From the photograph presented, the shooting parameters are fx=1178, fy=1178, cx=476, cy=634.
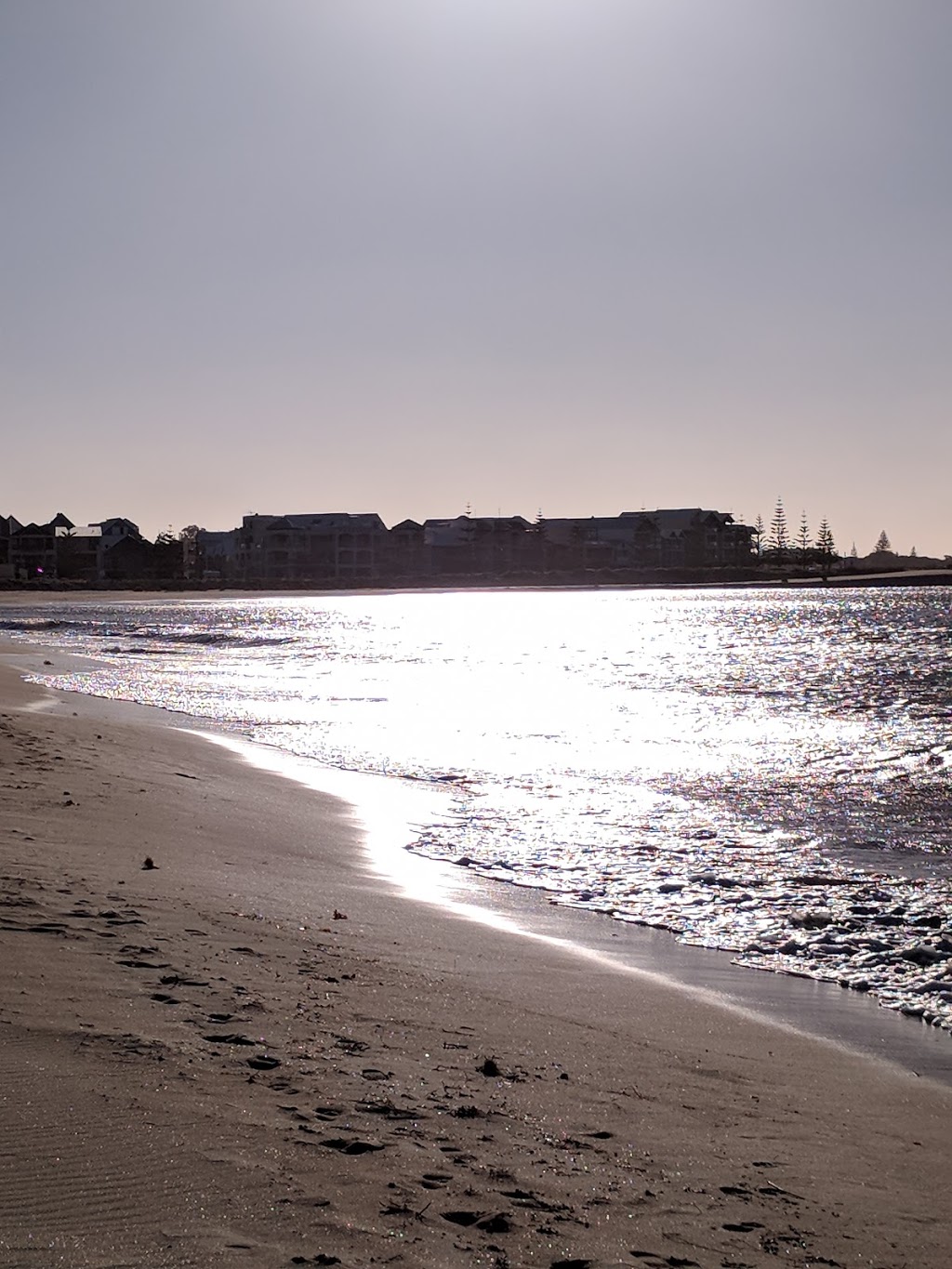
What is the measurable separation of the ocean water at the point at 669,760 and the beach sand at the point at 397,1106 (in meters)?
2.25

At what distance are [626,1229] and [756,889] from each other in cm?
727

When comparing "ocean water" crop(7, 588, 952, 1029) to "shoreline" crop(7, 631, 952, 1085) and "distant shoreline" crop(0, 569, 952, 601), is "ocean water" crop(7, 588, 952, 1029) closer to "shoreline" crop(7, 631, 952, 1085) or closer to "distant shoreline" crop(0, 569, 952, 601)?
"shoreline" crop(7, 631, 952, 1085)

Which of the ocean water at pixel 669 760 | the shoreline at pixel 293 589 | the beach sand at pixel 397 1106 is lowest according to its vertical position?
the ocean water at pixel 669 760

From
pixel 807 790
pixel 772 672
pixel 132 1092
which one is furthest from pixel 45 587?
pixel 132 1092

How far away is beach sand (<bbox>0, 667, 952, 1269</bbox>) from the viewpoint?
3.91 m

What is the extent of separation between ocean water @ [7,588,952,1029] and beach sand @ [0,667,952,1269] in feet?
7.39

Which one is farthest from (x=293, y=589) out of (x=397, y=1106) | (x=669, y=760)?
(x=397, y=1106)

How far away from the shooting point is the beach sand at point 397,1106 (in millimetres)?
3914

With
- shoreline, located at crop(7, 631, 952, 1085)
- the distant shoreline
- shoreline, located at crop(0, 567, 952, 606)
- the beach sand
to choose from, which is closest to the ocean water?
shoreline, located at crop(7, 631, 952, 1085)

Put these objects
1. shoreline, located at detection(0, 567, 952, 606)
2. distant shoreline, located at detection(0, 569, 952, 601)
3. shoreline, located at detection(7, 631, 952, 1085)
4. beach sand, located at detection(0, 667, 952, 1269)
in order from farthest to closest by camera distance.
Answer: distant shoreline, located at detection(0, 569, 952, 601) < shoreline, located at detection(0, 567, 952, 606) < shoreline, located at detection(7, 631, 952, 1085) < beach sand, located at detection(0, 667, 952, 1269)

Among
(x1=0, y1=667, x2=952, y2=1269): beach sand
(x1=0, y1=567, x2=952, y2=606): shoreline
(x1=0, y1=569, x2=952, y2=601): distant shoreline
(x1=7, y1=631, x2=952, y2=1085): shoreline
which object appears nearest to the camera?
(x1=0, y1=667, x2=952, y2=1269): beach sand

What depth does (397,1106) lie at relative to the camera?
4.95m

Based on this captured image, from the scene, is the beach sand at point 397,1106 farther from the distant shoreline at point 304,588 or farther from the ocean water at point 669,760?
the distant shoreline at point 304,588

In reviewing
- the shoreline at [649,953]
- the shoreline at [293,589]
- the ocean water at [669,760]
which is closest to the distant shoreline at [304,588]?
the shoreline at [293,589]
